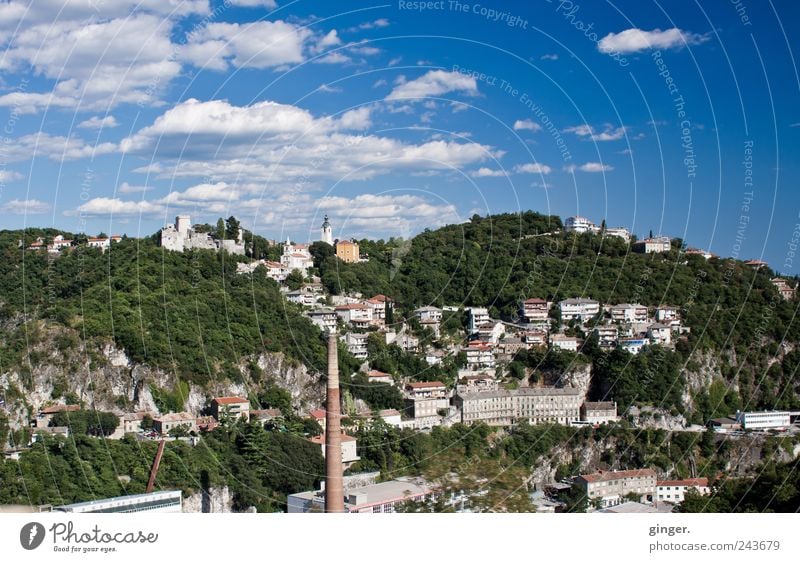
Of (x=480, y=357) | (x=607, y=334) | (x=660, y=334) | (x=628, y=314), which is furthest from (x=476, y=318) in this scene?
(x=660, y=334)

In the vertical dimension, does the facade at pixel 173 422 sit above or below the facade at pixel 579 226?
below

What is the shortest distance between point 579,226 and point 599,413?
14141mm

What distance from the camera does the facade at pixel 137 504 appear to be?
42.7ft

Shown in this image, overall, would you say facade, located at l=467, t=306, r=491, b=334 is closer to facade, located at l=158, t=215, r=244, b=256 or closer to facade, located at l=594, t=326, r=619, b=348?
facade, located at l=594, t=326, r=619, b=348

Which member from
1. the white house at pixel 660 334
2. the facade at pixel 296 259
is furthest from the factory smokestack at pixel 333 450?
the facade at pixel 296 259

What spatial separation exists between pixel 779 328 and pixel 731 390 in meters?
4.06

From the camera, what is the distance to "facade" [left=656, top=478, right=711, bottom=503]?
58.4 ft

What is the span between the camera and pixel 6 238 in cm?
3048

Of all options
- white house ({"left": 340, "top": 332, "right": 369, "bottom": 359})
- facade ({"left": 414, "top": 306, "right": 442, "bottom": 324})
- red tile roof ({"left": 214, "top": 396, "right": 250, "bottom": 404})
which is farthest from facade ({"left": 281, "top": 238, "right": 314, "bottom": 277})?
red tile roof ({"left": 214, "top": 396, "right": 250, "bottom": 404})

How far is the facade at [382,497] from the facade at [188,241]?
1639 cm

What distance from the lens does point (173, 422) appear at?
1912 cm

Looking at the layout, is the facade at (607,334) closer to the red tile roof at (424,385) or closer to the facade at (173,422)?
the red tile roof at (424,385)
